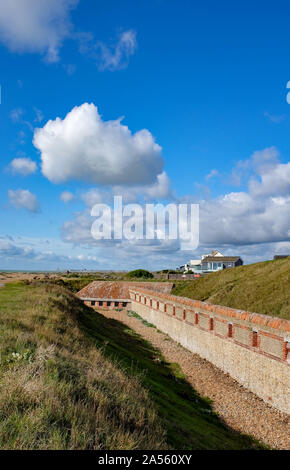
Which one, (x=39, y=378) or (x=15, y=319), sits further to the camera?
(x=15, y=319)

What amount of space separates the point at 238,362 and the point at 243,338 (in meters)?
→ 1.28

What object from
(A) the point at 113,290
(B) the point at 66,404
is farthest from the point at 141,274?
(B) the point at 66,404

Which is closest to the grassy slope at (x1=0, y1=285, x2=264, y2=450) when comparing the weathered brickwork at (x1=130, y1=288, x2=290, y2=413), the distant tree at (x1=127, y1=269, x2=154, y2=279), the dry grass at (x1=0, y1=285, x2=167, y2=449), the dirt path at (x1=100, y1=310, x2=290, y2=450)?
the dry grass at (x1=0, y1=285, x2=167, y2=449)

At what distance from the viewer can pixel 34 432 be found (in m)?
4.19

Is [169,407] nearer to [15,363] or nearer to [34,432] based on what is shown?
[15,363]

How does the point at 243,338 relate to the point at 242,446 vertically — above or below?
above

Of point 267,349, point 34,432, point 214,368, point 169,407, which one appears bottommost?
point 214,368

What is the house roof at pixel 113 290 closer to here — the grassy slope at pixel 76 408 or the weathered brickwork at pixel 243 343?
the weathered brickwork at pixel 243 343

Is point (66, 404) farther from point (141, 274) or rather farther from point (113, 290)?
point (141, 274)

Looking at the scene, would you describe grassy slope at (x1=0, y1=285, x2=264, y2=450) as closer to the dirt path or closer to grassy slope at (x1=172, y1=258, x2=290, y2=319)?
the dirt path

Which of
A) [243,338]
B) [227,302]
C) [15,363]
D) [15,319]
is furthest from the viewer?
[227,302]

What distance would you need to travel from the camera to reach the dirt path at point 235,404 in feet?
33.1

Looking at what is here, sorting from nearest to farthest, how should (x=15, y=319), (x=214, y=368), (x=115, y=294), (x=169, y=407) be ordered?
(x=169, y=407) < (x=15, y=319) < (x=214, y=368) < (x=115, y=294)

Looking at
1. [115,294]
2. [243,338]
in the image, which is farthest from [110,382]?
[115,294]
